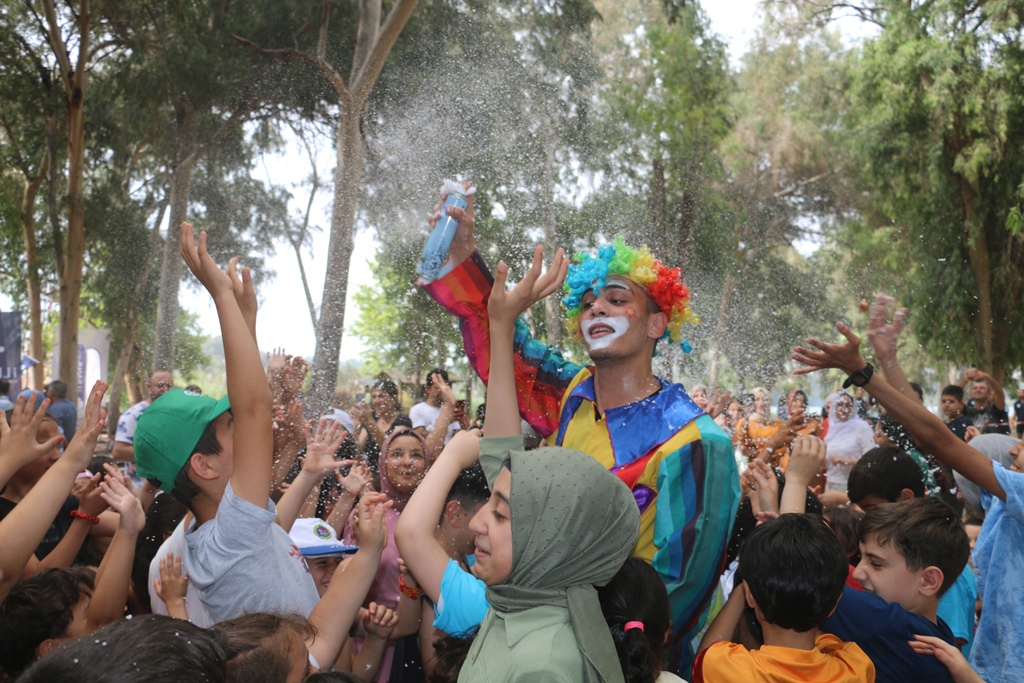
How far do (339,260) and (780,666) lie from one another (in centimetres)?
1426

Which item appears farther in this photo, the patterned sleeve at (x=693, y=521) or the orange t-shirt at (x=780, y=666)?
the patterned sleeve at (x=693, y=521)

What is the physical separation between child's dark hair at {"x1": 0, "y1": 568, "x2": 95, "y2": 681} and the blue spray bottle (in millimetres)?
1548

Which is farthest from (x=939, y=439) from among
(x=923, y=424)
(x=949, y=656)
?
(x=949, y=656)

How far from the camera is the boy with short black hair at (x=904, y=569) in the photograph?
2.72 meters

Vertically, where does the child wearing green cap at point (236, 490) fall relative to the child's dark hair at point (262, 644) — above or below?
above

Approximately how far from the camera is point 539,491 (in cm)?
199

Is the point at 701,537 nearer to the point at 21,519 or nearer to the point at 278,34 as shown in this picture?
the point at 21,519

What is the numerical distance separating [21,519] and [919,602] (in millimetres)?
2695

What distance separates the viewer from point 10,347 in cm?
1347

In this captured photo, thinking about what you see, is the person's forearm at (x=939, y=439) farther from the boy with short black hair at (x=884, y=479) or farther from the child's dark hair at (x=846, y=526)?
the boy with short black hair at (x=884, y=479)

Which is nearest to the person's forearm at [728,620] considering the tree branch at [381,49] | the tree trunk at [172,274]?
the tree branch at [381,49]

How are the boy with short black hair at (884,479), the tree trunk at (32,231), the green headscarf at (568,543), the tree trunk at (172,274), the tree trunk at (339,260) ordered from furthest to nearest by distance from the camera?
the tree trunk at (32,231) < the tree trunk at (172,274) < the tree trunk at (339,260) < the boy with short black hair at (884,479) < the green headscarf at (568,543)

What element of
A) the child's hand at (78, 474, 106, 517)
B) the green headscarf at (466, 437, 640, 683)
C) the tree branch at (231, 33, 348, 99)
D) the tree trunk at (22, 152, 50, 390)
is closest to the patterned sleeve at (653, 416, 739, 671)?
the green headscarf at (466, 437, 640, 683)

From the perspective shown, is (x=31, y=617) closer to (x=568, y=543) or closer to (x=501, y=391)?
(x=501, y=391)
